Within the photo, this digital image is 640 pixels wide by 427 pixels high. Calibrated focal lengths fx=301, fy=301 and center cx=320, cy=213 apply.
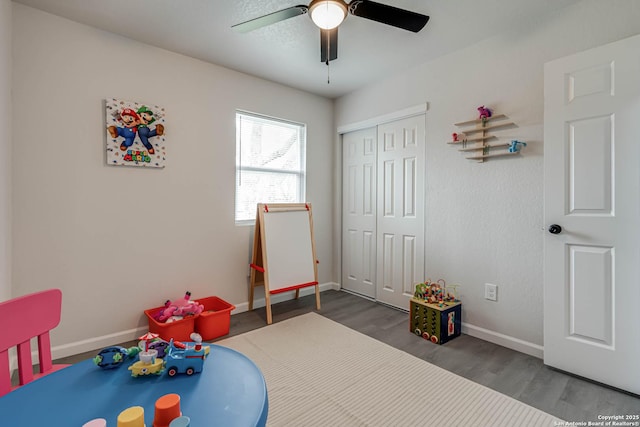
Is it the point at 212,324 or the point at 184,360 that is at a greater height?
the point at 184,360

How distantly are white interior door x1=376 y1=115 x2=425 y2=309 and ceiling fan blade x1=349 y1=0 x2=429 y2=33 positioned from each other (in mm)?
1389

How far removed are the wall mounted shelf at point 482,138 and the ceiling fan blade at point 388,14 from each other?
1.15 m

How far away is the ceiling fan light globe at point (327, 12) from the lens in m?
1.64

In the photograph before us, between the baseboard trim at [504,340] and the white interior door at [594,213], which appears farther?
the baseboard trim at [504,340]

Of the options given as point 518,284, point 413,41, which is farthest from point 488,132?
point 518,284

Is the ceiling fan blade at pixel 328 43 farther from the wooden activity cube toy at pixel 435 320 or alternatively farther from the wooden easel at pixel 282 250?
the wooden activity cube toy at pixel 435 320

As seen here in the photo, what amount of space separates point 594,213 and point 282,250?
8.11ft

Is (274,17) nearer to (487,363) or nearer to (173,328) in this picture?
(173,328)

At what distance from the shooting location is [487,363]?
2.18 m

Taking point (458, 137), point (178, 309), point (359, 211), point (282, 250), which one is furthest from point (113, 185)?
point (458, 137)

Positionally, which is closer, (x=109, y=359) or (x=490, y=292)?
Result: (x=109, y=359)

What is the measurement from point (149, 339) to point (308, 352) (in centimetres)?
137

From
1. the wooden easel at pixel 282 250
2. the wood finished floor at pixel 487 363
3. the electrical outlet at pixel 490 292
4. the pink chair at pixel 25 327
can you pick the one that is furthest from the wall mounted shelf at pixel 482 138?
the pink chair at pixel 25 327

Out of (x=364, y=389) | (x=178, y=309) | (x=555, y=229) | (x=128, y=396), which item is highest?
(x=555, y=229)
